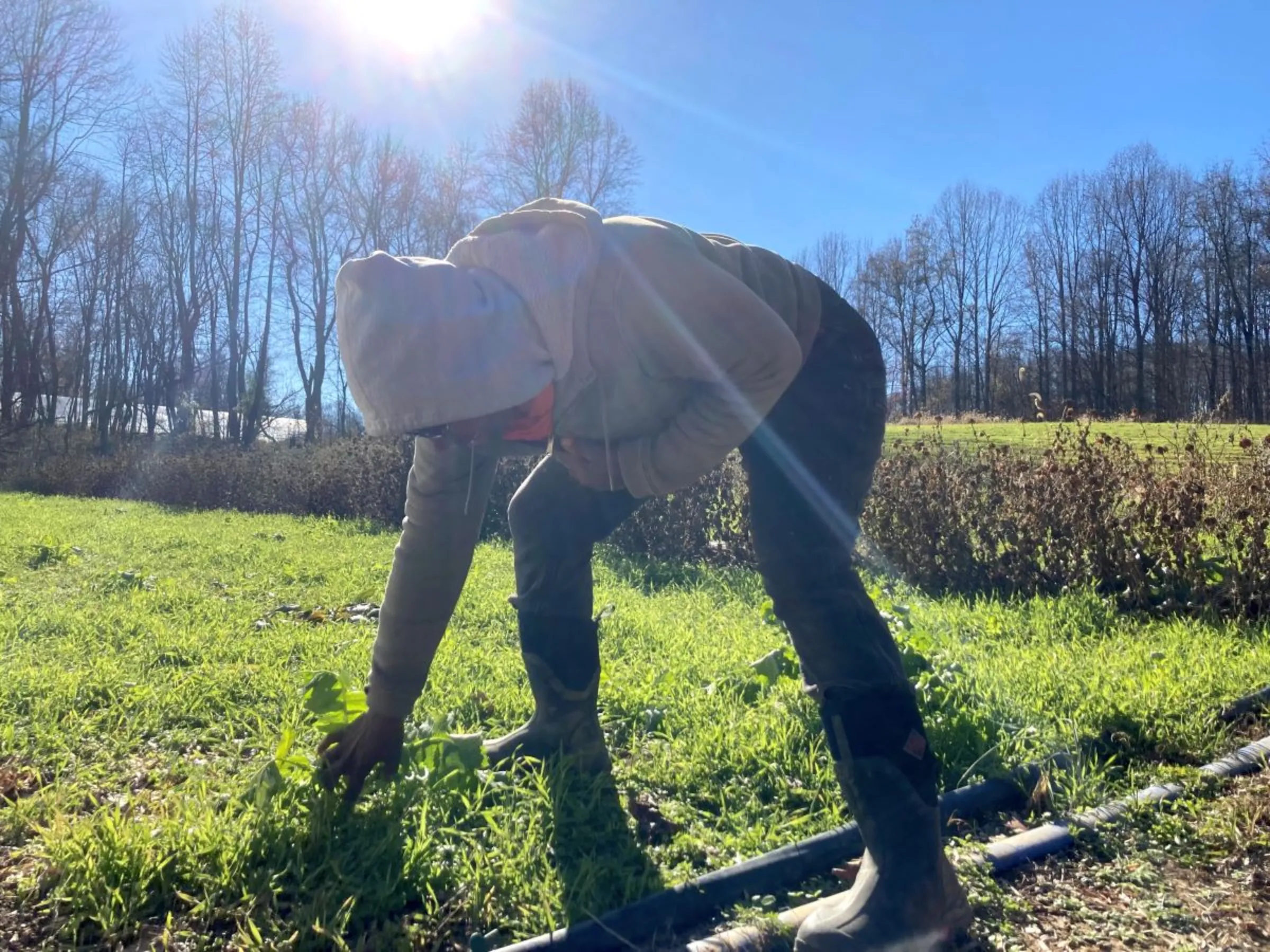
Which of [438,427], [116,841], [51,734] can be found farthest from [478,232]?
[51,734]

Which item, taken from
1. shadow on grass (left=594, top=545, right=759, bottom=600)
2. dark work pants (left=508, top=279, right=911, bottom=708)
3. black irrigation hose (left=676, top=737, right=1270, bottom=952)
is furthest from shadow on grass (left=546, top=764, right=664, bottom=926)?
shadow on grass (left=594, top=545, right=759, bottom=600)

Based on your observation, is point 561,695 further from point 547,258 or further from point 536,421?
point 547,258

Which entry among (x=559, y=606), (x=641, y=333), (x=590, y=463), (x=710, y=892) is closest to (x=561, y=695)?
(x=559, y=606)

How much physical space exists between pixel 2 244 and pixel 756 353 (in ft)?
91.4

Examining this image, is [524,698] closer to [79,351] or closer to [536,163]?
[536,163]

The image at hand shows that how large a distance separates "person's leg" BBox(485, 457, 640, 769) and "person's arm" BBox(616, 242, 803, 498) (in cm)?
57

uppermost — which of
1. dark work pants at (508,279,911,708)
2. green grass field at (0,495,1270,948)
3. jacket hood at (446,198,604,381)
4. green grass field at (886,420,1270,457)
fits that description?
green grass field at (886,420,1270,457)

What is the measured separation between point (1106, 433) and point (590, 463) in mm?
5234

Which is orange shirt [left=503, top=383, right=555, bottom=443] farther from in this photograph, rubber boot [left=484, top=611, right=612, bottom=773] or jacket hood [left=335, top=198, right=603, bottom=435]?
rubber boot [left=484, top=611, right=612, bottom=773]

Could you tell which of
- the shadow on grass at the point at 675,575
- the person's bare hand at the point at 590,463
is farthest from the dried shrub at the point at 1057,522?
the person's bare hand at the point at 590,463

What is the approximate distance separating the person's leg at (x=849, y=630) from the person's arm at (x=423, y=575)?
68cm

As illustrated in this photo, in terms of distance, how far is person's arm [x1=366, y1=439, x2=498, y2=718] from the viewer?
2.00 m

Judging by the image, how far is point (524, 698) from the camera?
10.1 feet

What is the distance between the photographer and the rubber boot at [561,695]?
2389 millimetres
